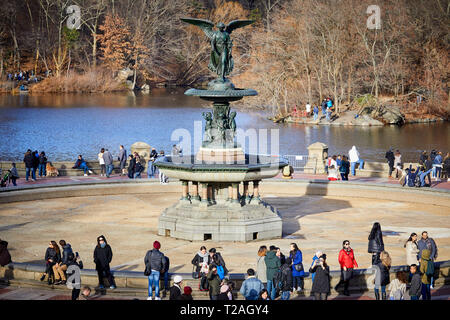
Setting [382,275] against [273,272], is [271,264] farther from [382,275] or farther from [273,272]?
[382,275]

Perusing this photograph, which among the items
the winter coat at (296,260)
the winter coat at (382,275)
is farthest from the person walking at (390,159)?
the winter coat at (382,275)

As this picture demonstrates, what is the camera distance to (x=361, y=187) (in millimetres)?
37812

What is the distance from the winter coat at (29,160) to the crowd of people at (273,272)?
1632 centimetres

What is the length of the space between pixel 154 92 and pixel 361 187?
83.4 meters

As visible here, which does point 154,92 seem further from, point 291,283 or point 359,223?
point 291,283

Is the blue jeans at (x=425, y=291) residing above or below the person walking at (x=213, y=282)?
below

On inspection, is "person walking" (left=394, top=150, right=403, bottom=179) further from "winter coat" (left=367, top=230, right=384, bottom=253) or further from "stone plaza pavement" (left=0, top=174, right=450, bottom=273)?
"winter coat" (left=367, top=230, right=384, bottom=253)

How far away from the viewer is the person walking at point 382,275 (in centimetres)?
2227

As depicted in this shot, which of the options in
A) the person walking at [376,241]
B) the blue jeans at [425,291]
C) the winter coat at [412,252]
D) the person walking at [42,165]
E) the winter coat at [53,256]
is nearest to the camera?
the blue jeans at [425,291]

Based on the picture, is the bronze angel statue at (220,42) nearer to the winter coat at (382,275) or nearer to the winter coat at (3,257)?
the winter coat at (3,257)

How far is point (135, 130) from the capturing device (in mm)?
77062

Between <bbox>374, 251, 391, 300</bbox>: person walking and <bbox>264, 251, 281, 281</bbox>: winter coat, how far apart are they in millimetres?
2278

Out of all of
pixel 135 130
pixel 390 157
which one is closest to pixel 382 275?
pixel 390 157

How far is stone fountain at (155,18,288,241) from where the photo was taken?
2894cm
